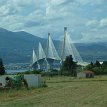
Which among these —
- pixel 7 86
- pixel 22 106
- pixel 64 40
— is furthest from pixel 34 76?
pixel 64 40

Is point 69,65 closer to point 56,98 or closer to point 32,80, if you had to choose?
point 32,80

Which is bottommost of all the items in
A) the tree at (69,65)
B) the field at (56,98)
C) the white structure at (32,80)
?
the field at (56,98)

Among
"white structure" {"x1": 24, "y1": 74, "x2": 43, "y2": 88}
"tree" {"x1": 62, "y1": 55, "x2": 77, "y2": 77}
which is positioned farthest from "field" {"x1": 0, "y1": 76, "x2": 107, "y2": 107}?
"tree" {"x1": 62, "y1": 55, "x2": 77, "y2": 77}

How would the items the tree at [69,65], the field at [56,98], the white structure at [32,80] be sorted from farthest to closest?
the tree at [69,65] < the white structure at [32,80] < the field at [56,98]

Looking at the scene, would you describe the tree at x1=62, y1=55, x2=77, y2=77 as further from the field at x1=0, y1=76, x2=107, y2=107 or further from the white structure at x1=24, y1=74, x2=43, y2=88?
the field at x1=0, y1=76, x2=107, y2=107

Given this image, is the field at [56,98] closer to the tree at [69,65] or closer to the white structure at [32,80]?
the white structure at [32,80]

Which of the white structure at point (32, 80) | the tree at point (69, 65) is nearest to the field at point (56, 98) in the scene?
the white structure at point (32, 80)

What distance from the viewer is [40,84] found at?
48.0 meters

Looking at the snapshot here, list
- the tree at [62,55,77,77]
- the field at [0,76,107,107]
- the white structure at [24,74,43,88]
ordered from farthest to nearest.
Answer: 1. the tree at [62,55,77,77]
2. the white structure at [24,74,43,88]
3. the field at [0,76,107,107]

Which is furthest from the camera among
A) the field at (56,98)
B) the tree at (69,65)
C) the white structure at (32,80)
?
the tree at (69,65)

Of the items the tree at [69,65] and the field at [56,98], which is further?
the tree at [69,65]

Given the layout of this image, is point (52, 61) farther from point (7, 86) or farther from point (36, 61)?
point (7, 86)

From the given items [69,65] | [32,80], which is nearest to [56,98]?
[32,80]

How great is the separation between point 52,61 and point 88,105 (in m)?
162
